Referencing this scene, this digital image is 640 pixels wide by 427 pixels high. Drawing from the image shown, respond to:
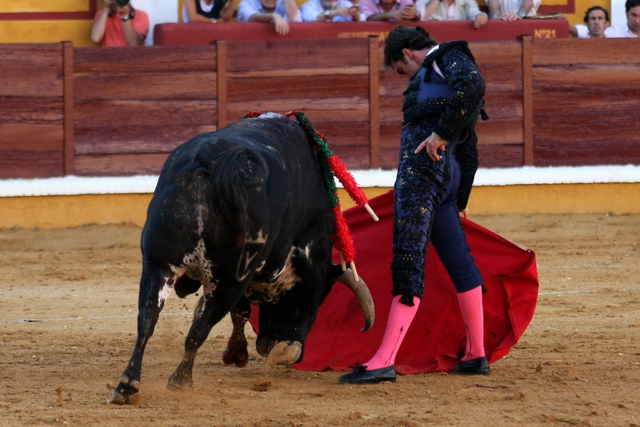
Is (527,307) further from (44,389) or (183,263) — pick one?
(44,389)

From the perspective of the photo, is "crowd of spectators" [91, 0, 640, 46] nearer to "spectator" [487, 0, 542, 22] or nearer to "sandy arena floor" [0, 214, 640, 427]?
"spectator" [487, 0, 542, 22]

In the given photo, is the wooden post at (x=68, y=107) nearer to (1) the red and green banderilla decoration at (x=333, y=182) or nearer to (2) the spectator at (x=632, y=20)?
(1) the red and green banderilla decoration at (x=333, y=182)

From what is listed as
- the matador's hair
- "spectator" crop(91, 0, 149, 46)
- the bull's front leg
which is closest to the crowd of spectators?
"spectator" crop(91, 0, 149, 46)

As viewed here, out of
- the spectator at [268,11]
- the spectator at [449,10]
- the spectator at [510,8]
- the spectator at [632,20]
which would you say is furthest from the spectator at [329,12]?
the spectator at [632,20]

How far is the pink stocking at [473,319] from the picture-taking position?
3.61 metres

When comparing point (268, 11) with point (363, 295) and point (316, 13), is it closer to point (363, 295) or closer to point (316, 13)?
point (316, 13)

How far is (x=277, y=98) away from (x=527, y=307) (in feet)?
15.9

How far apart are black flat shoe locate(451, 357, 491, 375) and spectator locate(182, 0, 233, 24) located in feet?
18.0

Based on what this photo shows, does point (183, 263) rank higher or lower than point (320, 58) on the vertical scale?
lower

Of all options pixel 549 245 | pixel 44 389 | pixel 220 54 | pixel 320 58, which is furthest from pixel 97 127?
pixel 44 389

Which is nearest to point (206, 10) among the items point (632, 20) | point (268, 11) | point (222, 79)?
point (268, 11)

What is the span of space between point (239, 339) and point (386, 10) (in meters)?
5.63

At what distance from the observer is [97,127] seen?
8.12 meters

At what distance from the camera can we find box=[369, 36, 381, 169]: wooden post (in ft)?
27.5
